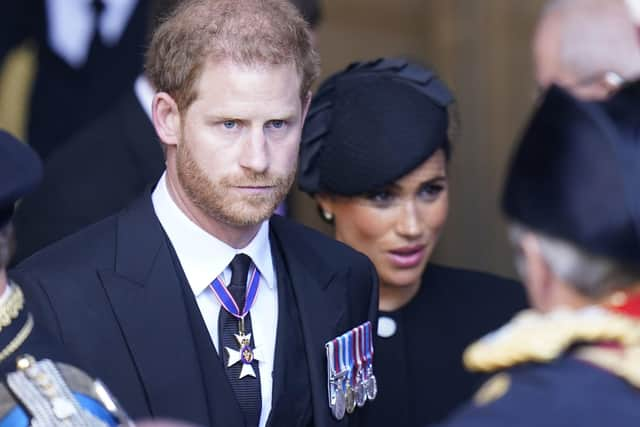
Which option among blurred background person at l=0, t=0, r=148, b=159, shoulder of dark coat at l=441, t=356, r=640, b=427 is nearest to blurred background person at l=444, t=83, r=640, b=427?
shoulder of dark coat at l=441, t=356, r=640, b=427

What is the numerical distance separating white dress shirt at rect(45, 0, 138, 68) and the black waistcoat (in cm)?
214

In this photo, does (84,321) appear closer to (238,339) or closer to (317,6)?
(238,339)

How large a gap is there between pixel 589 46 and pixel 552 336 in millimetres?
1260

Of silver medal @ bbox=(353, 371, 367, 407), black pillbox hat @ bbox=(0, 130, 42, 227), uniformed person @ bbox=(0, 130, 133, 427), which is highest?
black pillbox hat @ bbox=(0, 130, 42, 227)

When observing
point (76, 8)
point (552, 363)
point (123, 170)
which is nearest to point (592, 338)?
point (552, 363)

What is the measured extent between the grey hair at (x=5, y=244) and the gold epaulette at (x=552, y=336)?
2.74 ft

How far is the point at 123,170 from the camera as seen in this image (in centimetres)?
413

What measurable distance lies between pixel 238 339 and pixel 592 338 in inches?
42.5

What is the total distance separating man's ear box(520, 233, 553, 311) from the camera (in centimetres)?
230

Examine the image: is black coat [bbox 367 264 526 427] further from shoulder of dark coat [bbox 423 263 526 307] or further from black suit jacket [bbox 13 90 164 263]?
black suit jacket [bbox 13 90 164 263]

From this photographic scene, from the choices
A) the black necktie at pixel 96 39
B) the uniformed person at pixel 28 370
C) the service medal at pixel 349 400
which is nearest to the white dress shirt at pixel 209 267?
the service medal at pixel 349 400

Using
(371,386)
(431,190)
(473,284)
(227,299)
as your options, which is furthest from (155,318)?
(473,284)

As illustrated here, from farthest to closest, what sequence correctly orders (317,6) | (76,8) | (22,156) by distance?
(76,8), (317,6), (22,156)

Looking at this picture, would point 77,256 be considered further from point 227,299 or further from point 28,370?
point 28,370
